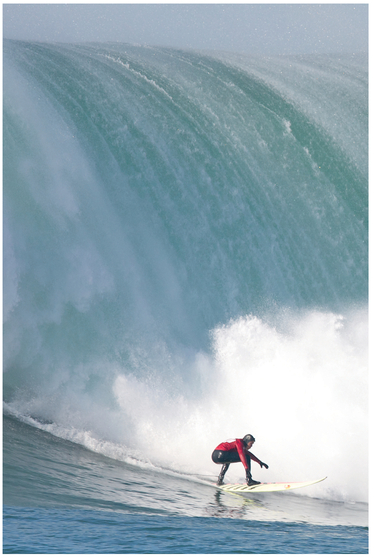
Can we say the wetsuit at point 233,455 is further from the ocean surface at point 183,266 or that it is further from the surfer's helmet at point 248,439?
the ocean surface at point 183,266

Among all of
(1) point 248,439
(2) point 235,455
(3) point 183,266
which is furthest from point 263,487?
(3) point 183,266

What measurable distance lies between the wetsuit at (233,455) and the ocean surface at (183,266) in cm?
57

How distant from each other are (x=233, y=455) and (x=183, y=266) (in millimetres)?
4279

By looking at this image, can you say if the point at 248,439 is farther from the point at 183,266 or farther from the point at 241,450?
the point at 183,266

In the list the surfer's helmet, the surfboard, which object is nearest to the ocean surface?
the surfboard

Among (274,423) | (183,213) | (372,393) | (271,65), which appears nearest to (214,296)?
(183,213)

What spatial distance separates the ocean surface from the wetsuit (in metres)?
0.57

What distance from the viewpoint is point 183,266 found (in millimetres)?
11695

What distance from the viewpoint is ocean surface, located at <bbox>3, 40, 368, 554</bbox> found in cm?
998

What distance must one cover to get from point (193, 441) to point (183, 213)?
4.58 m

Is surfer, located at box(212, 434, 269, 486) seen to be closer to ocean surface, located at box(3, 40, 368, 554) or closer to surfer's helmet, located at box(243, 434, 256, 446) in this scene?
surfer's helmet, located at box(243, 434, 256, 446)

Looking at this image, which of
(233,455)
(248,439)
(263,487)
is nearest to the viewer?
(248,439)

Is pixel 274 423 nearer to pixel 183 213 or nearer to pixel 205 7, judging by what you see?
pixel 183 213

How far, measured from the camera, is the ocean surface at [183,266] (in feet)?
32.8
